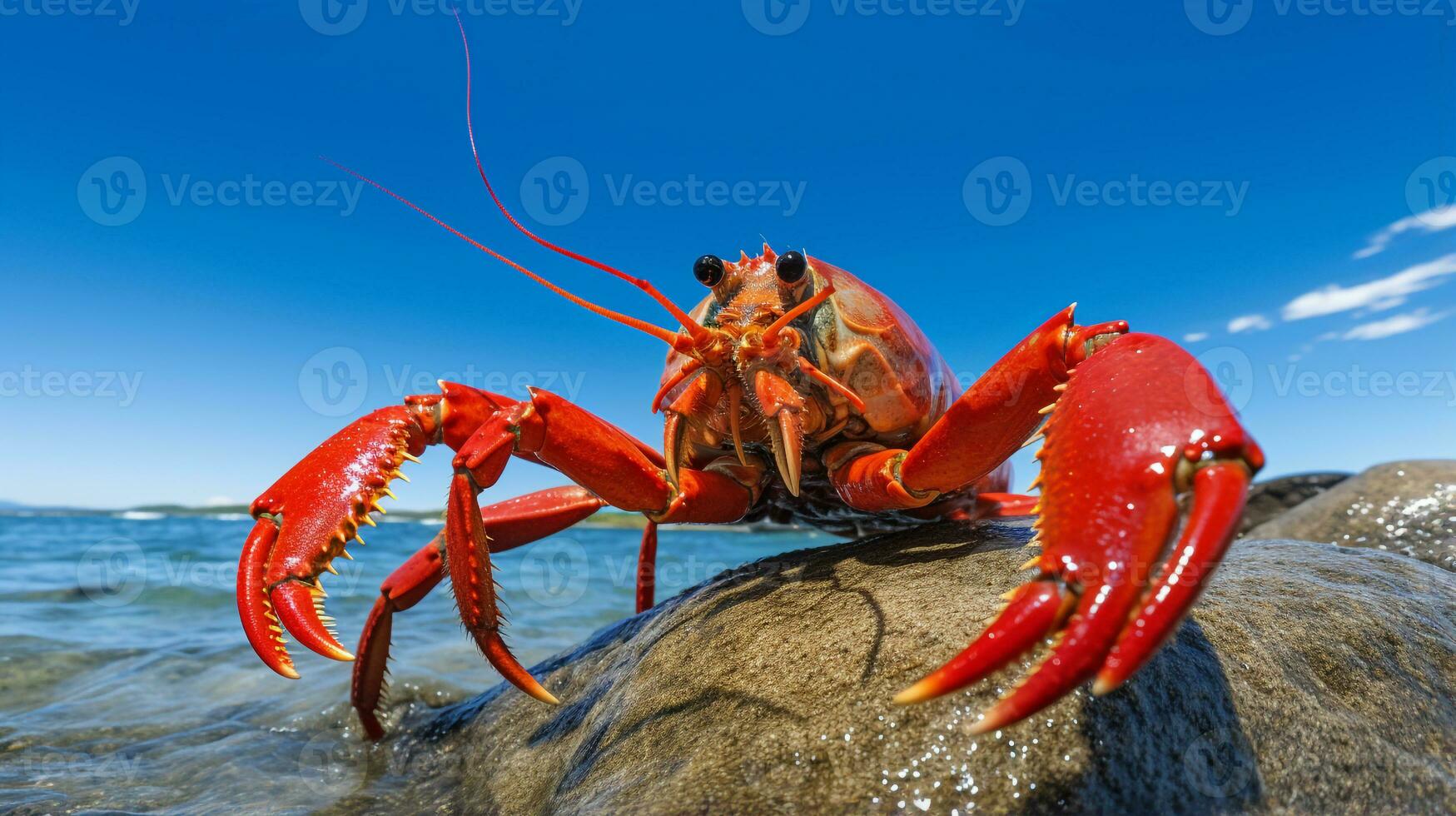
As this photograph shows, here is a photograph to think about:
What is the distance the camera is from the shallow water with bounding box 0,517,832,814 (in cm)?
301

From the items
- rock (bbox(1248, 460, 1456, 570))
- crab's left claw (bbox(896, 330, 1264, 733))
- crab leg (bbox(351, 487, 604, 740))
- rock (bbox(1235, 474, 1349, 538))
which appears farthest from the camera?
rock (bbox(1235, 474, 1349, 538))

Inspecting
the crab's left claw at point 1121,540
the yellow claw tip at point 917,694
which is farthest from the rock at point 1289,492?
the yellow claw tip at point 917,694

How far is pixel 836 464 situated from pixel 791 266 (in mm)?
895

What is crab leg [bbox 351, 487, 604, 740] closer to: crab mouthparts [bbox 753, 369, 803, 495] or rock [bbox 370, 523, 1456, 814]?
rock [bbox 370, 523, 1456, 814]

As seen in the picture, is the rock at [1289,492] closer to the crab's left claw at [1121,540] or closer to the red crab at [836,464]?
the red crab at [836,464]

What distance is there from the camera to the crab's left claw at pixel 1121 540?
1.07m

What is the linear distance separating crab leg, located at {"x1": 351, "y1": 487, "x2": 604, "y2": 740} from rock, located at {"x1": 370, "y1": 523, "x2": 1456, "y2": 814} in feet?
2.42

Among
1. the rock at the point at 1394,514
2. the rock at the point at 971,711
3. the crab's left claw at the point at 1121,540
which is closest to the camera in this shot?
the crab's left claw at the point at 1121,540

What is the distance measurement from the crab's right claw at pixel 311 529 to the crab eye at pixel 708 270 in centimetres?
140

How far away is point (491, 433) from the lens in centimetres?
267

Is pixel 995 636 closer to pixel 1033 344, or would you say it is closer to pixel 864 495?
A: pixel 1033 344

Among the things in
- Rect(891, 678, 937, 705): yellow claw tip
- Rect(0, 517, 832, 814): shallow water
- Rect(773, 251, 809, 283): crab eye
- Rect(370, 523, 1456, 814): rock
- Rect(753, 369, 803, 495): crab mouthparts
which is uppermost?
Rect(773, 251, 809, 283): crab eye

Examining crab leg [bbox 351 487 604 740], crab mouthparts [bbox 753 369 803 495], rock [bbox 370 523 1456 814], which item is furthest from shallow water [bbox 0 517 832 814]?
crab mouthparts [bbox 753 369 803 495]

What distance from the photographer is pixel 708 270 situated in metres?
3.18
